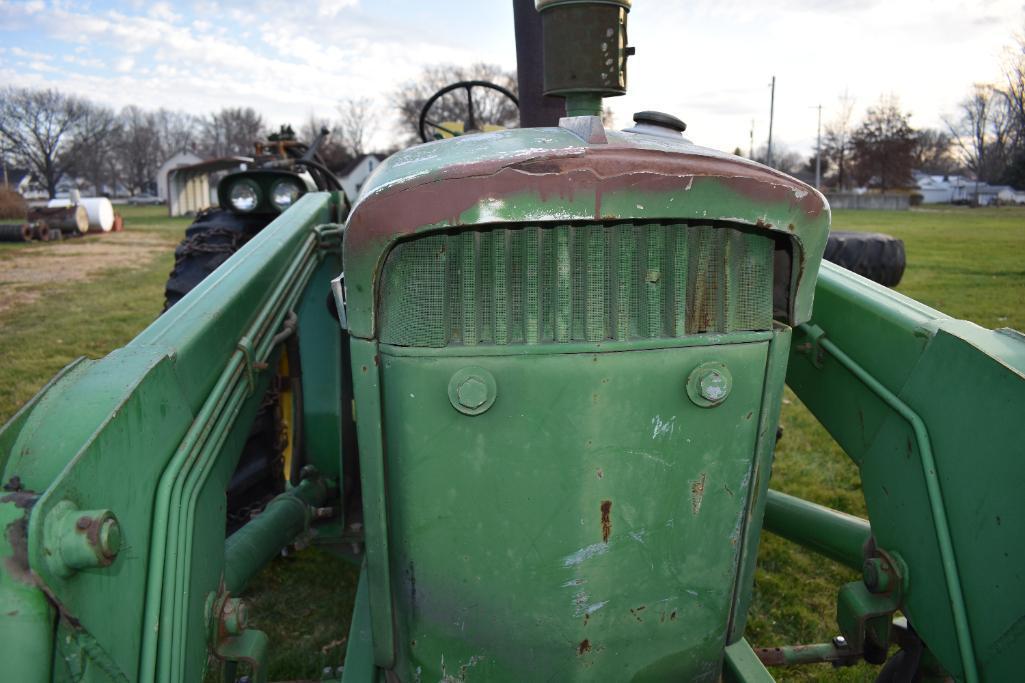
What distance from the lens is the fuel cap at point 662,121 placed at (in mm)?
2170

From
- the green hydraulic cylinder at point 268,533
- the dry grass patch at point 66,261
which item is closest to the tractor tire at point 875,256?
the green hydraulic cylinder at point 268,533

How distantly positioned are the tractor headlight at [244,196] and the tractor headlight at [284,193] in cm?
8

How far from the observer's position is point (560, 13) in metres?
1.67

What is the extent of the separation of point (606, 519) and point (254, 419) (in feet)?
3.82

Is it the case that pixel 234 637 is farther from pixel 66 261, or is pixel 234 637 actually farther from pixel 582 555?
pixel 66 261

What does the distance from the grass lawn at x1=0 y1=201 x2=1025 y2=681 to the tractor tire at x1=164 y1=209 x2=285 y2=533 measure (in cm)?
61

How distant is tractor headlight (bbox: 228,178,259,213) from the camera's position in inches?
131

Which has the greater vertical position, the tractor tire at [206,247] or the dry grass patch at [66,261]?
the tractor tire at [206,247]

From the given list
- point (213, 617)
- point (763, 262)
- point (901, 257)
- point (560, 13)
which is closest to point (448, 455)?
→ point (213, 617)

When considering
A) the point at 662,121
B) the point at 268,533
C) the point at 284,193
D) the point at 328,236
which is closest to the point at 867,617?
the point at 662,121

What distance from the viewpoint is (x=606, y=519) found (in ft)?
5.15

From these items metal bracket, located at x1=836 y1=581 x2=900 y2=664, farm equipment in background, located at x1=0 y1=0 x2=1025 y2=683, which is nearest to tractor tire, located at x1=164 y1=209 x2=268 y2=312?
farm equipment in background, located at x1=0 y1=0 x2=1025 y2=683

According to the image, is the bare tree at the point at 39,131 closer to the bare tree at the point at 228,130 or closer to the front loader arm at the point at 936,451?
the bare tree at the point at 228,130

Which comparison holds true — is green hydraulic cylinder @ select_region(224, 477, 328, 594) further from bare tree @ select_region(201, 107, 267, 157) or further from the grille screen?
bare tree @ select_region(201, 107, 267, 157)
